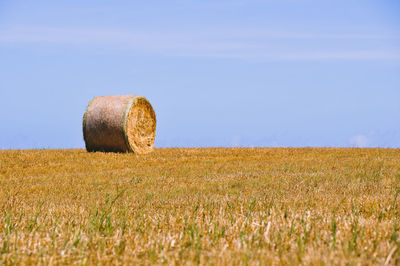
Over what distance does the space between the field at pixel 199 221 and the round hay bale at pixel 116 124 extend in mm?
5695

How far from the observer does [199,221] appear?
4.59m

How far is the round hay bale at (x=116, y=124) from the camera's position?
19312 millimetres

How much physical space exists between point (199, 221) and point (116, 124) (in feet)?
49.6

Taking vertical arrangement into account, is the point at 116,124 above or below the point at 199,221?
above

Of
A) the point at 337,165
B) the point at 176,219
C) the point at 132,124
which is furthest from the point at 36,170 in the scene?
the point at 176,219

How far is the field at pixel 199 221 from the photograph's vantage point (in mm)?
3267

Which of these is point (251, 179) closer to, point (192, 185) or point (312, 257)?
point (192, 185)

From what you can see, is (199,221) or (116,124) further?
(116,124)

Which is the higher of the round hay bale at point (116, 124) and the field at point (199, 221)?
the round hay bale at point (116, 124)

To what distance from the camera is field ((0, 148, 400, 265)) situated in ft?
10.7

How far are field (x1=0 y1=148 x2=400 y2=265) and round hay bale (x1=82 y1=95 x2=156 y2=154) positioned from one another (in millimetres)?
5695

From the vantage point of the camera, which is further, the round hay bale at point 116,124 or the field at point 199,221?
the round hay bale at point 116,124

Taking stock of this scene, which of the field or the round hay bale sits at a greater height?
the round hay bale

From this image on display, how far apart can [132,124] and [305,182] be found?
35.1 feet
